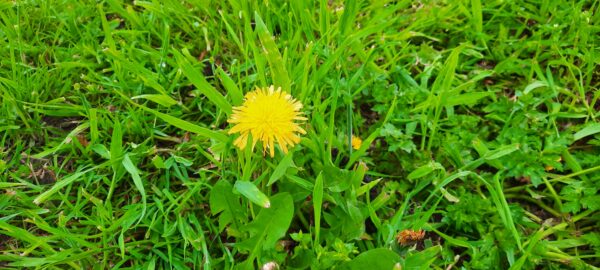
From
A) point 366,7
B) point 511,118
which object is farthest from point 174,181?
point 511,118

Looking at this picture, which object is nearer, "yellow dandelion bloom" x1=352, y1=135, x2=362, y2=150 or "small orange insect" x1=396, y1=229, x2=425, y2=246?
"small orange insect" x1=396, y1=229, x2=425, y2=246

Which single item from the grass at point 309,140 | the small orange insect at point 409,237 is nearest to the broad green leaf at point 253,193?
the grass at point 309,140

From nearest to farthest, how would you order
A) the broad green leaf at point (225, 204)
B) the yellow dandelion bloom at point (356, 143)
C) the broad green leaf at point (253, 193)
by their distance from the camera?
the broad green leaf at point (253, 193) → the broad green leaf at point (225, 204) → the yellow dandelion bloom at point (356, 143)

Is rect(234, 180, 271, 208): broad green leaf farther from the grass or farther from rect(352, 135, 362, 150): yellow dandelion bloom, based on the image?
rect(352, 135, 362, 150): yellow dandelion bloom

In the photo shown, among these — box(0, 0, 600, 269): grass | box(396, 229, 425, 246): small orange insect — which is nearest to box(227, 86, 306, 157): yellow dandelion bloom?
box(0, 0, 600, 269): grass

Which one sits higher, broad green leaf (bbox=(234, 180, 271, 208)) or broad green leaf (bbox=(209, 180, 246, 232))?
broad green leaf (bbox=(234, 180, 271, 208))

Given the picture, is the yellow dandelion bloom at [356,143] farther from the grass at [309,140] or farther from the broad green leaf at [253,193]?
the broad green leaf at [253,193]

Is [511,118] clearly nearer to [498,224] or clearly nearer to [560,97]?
[560,97]

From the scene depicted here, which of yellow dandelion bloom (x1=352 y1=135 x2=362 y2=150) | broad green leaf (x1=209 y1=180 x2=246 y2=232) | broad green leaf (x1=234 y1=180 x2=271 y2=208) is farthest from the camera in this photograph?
yellow dandelion bloom (x1=352 y1=135 x2=362 y2=150)
